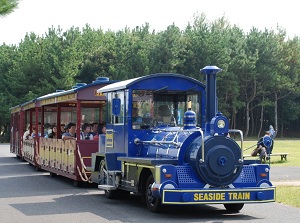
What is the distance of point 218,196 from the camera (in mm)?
11984

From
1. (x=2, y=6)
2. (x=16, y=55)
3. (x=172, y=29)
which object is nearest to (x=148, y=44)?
(x=172, y=29)

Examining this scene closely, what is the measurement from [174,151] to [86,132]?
7.44m

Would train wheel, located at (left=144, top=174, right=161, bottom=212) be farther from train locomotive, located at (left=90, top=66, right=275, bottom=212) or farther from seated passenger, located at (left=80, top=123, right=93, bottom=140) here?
seated passenger, located at (left=80, top=123, right=93, bottom=140)

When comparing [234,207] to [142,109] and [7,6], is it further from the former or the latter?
[7,6]

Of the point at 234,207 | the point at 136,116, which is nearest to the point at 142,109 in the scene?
Answer: the point at 136,116

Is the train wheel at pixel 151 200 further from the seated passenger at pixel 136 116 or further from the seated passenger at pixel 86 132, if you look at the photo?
the seated passenger at pixel 86 132


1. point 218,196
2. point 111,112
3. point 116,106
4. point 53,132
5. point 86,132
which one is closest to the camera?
point 218,196

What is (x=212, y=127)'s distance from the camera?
40.0 ft

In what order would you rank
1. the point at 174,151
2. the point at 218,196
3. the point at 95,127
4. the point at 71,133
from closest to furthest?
1. the point at 218,196
2. the point at 174,151
3. the point at 95,127
4. the point at 71,133

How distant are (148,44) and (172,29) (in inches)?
105

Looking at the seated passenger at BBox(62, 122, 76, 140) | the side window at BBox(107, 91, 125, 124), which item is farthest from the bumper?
the seated passenger at BBox(62, 122, 76, 140)

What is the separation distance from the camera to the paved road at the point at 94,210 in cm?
1185

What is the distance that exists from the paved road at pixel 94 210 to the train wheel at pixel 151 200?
132 millimetres

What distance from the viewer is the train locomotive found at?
12.0 meters
